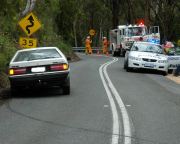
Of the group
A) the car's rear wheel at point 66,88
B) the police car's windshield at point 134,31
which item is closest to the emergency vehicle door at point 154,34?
the police car's windshield at point 134,31

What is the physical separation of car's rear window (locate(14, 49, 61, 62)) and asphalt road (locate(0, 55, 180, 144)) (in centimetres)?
111

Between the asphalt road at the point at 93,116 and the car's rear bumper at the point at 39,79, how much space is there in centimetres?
42

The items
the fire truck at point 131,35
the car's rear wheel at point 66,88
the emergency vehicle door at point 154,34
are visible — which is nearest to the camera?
the car's rear wheel at point 66,88

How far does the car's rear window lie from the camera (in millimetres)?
16555

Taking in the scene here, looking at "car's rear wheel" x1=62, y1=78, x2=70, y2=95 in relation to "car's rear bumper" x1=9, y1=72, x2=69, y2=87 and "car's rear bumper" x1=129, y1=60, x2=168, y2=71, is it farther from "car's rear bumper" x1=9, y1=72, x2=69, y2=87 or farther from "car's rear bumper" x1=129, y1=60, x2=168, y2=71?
"car's rear bumper" x1=129, y1=60, x2=168, y2=71

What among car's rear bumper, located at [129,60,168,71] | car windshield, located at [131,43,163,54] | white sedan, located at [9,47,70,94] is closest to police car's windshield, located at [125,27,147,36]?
car windshield, located at [131,43,163,54]

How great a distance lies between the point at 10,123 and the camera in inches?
449

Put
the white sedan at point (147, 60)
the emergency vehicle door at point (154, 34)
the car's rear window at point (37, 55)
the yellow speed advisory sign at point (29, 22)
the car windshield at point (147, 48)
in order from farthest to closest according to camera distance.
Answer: the emergency vehicle door at point (154, 34), the car windshield at point (147, 48), the white sedan at point (147, 60), the yellow speed advisory sign at point (29, 22), the car's rear window at point (37, 55)

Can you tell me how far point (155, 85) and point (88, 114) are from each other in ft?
28.0

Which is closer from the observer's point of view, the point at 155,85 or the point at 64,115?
the point at 64,115

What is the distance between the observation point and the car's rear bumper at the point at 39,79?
15906mm

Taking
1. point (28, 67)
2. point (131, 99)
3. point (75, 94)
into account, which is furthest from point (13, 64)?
point (131, 99)

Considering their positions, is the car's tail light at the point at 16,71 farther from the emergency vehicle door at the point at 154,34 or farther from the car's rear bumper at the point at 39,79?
the emergency vehicle door at the point at 154,34

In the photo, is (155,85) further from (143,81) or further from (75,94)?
(75,94)
